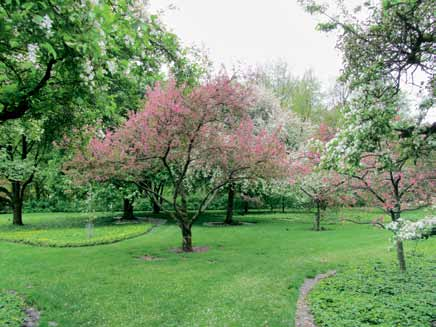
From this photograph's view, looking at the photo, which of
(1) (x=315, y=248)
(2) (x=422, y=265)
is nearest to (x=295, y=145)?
(1) (x=315, y=248)

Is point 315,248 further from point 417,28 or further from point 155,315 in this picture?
point 417,28

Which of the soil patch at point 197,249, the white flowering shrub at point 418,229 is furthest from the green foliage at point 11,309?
the white flowering shrub at point 418,229

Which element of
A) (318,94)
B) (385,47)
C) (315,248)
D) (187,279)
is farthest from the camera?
(318,94)

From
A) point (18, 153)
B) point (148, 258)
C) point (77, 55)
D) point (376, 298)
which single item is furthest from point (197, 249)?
point (18, 153)

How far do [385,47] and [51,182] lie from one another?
1980 cm

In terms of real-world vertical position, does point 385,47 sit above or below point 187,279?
above

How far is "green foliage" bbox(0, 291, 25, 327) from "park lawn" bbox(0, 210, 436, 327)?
0.30 meters

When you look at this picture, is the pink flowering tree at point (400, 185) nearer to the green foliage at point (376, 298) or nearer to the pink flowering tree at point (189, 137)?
the green foliage at point (376, 298)

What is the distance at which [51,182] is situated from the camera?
65.6 feet

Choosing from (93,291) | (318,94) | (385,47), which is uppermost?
(318,94)

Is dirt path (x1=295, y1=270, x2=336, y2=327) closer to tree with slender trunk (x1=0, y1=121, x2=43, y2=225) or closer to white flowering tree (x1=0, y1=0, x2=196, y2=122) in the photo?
white flowering tree (x1=0, y1=0, x2=196, y2=122)

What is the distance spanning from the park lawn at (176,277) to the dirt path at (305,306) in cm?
15

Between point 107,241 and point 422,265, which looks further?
point 107,241

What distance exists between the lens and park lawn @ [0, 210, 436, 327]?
6.24 meters
